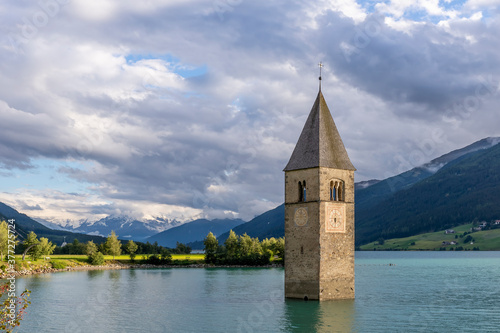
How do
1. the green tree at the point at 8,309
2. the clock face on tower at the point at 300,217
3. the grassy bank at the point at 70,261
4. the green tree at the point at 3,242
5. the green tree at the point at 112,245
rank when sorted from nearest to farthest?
the green tree at the point at 8,309 < the clock face on tower at the point at 300,217 < the green tree at the point at 3,242 < the grassy bank at the point at 70,261 < the green tree at the point at 112,245

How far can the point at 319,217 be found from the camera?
173ft

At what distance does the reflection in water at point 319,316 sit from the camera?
43094 mm

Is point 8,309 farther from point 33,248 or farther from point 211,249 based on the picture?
point 211,249

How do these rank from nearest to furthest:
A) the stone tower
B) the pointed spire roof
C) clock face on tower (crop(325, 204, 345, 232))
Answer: the stone tower
clock face on tower (crop(325, 204, 345, 232))
the pointed spire roof

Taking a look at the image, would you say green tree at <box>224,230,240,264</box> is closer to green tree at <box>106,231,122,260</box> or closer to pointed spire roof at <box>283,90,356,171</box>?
green tree at <box>106,231,122,260</box>

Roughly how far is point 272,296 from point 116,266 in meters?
95.6

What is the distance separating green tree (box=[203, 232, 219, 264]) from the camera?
6201 inches

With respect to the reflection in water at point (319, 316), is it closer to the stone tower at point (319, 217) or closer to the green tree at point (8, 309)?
the stone tower at point (319, 217)

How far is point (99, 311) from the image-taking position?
181 feet

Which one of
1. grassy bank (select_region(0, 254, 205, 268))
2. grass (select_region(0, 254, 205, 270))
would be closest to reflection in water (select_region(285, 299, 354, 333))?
grassy bank (select_region(0, 254, 205, 268))

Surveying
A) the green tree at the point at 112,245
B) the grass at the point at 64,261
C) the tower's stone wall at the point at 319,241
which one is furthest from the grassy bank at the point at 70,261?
the tower's stone wall at the point at 319,241

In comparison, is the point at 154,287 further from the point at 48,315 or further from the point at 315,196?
the point at 315,196

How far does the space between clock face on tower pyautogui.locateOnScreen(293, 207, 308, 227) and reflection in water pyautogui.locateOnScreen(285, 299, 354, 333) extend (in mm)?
7719

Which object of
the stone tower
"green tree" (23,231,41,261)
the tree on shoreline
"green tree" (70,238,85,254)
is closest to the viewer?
the stone tower
